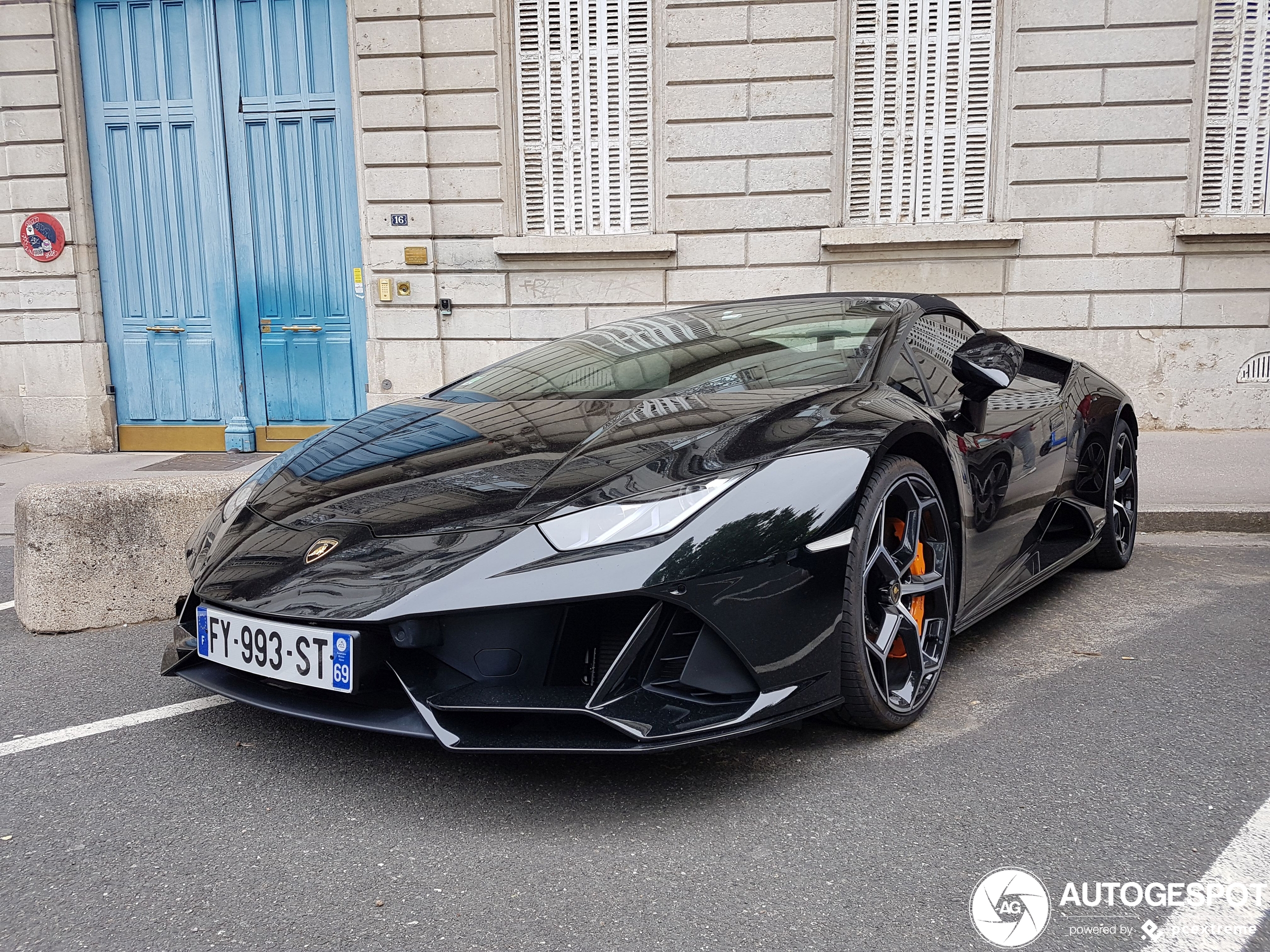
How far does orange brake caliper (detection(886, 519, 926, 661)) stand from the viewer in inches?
106

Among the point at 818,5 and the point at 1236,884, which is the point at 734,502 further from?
the point at 818,5

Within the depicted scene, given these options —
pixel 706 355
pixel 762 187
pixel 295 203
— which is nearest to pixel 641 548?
pixel 706 355

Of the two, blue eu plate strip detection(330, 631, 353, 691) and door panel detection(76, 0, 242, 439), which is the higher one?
door panel detection(76, 0, 242, 439)

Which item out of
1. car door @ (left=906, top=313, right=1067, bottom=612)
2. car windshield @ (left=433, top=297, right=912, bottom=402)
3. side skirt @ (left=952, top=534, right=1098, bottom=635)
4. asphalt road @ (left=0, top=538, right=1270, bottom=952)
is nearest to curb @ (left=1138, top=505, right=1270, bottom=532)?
side skirt @ (left=952, top=534, right=1098, bottom=635)

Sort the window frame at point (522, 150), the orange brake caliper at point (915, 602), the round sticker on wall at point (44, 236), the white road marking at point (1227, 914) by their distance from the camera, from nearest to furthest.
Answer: the white road marking at point (1227, 914)
the orange brake caliper at point (915, 602)
the window frame at point (522, 150)
the round sticker on wall at point (44, 236)

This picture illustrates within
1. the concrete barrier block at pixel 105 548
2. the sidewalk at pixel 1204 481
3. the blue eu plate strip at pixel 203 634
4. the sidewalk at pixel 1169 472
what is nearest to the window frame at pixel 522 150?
the sidewalk at pixel 1169 472

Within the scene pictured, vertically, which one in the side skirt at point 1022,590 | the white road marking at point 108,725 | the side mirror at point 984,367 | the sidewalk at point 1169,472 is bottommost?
the sidewalk at point 1169,472

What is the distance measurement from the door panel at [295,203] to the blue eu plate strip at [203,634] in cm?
691

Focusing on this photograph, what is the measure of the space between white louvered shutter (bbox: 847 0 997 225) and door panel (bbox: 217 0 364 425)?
438 cm

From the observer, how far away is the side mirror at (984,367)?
3.00m

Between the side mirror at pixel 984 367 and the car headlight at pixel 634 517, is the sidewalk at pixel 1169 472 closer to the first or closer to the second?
the car headlight at pixel 634 517

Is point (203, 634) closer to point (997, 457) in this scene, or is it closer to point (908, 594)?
point (908, 594)

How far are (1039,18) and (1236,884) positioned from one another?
8.22 meters

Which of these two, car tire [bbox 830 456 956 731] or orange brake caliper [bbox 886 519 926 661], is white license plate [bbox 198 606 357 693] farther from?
orange brake caliper [bbox 886 519 926 661]
